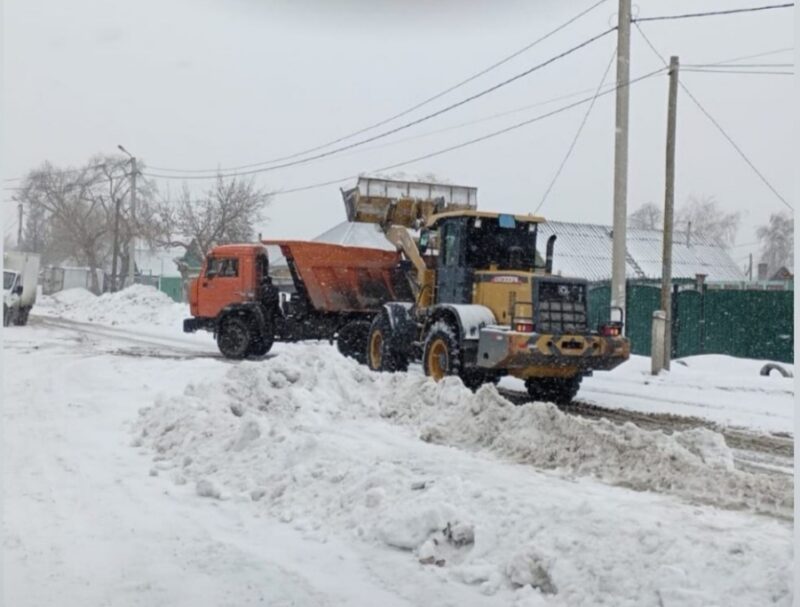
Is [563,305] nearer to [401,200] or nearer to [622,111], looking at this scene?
[401,200]

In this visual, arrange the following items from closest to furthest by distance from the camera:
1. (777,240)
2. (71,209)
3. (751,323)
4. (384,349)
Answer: (777,240), (71,209), (751,323), (384,349)

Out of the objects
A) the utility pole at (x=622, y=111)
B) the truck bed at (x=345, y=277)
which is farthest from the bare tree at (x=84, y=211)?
the truck bed at (x=345, y=277)

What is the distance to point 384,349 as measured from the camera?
936cm

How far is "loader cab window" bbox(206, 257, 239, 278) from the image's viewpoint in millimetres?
10074

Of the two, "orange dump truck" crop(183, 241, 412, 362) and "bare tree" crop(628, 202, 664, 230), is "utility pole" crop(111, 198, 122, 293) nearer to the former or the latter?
"bare tree" crop(628, 202, 664, 230)

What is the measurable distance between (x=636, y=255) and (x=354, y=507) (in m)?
3.45

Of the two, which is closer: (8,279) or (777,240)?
(777,240)

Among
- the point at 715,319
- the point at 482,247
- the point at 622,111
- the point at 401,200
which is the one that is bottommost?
the point at 715,319

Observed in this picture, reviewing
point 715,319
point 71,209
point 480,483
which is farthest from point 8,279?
point 715,319

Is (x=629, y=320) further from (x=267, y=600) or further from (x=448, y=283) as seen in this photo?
(x=267, y=600)

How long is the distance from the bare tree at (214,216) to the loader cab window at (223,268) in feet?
13.4

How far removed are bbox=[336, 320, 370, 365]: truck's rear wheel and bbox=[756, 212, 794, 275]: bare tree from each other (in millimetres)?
8373

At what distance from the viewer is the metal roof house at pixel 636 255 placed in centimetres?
387

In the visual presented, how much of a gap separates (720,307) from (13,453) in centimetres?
424
